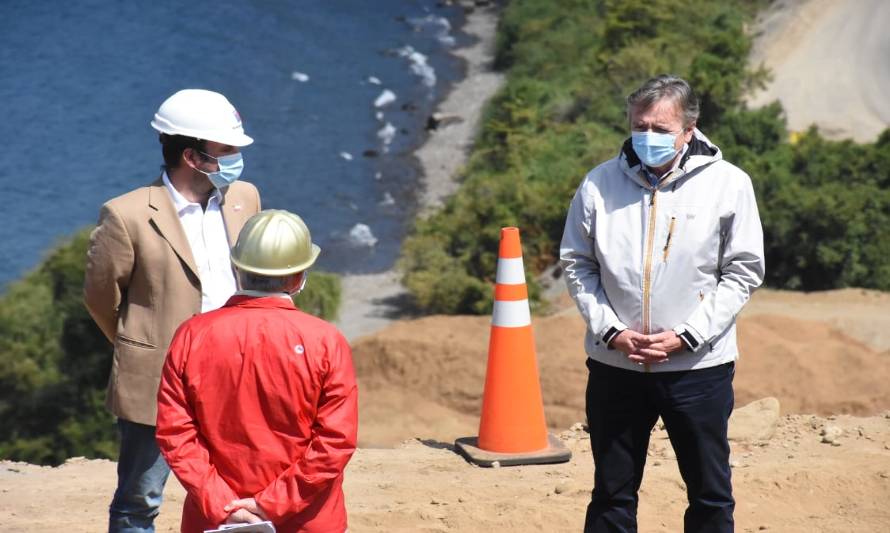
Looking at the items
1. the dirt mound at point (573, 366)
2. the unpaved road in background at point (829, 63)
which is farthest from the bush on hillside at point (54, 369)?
the unpaved road in background at point (829, 63)

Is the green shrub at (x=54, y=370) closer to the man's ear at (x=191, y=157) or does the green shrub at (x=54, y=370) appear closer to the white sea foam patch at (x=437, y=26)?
the man's ear at (x=191, y=157)

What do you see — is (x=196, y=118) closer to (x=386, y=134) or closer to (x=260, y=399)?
(x=260, y=399)

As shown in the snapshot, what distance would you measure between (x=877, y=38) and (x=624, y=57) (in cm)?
641

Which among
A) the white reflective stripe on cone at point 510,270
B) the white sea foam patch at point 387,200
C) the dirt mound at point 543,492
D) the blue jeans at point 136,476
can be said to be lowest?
the white sea foam patch at point 387,200

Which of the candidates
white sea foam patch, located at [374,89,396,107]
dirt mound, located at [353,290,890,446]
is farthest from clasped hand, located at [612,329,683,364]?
white sea foam patch, located at [374,89,396,107]

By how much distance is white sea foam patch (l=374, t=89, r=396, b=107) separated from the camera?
1033 inches

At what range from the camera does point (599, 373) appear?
3988mm

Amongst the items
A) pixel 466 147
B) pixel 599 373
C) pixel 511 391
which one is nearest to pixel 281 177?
pixel 466 147

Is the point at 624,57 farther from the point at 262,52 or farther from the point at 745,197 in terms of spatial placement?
the point at 745,197

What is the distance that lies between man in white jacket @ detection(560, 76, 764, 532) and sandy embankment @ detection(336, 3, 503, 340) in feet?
36.2

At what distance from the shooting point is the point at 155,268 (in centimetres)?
389

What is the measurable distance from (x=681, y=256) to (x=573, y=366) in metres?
6.19

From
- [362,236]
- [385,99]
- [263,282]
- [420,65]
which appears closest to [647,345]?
→ [263,282]

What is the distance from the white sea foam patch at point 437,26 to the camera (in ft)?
102
